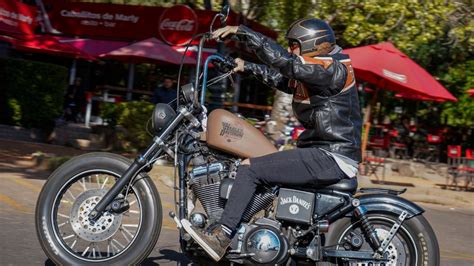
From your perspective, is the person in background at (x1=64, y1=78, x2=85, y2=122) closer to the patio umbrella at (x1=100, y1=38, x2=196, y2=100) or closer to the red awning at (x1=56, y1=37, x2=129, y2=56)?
the red awning at (x1=56, y1=37, x2=129, y2=56)

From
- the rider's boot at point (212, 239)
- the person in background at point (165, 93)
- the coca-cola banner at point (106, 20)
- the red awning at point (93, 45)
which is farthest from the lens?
the coca-cola banner at point (106, 20)

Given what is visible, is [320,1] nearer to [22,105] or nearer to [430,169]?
[430,169]

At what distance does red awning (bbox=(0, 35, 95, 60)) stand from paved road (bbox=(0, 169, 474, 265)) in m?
8.82

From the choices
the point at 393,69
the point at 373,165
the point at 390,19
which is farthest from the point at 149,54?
the point at 393,69

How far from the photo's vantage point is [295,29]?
5.08 meters

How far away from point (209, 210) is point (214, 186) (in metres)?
0.17

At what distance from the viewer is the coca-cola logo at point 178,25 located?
1845 centimetres

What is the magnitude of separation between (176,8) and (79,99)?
3.68m

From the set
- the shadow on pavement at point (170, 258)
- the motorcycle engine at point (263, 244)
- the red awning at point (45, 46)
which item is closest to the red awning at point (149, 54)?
the red awning at point (45, 46)

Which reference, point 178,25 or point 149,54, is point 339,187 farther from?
point 178,25

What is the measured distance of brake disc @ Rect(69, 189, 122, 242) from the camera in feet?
16.5

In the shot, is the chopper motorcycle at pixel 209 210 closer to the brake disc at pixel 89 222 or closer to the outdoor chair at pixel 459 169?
the brake disc at pixel 89 222

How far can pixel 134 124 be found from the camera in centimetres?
1539

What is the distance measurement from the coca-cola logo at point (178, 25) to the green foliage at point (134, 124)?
3.50m
